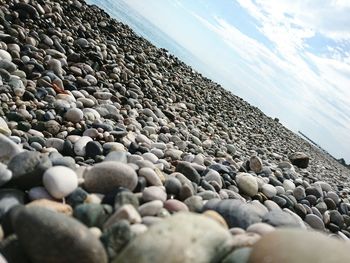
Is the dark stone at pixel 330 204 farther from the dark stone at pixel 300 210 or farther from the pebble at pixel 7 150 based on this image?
the pebble at pixel 7 150

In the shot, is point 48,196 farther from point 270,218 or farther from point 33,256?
point 270,218

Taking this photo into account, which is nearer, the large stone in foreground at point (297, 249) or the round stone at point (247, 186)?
the large stone in foreground at point (297, 249)

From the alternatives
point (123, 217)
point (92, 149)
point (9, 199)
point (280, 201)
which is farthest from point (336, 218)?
point (9, 199)

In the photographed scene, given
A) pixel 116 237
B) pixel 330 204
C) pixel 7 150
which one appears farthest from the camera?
pixel 330 204

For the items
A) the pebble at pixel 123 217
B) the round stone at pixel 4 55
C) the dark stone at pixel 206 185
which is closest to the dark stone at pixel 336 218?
the dark stone at pixel 206 185

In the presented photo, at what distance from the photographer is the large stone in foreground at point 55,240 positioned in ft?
5.87

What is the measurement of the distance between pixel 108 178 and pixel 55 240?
862 mm

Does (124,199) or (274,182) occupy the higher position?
(274,182)

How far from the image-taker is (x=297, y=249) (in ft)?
5.60

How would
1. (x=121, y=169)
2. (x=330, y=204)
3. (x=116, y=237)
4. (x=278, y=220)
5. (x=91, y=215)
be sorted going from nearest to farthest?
(x=116, y=237), (x=91, y=215), (x=278, y=220), (x=121, y=169), (x=330, y=204)

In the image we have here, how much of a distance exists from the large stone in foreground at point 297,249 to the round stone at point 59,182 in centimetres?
121

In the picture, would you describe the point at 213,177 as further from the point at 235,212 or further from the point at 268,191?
the point at 235,212

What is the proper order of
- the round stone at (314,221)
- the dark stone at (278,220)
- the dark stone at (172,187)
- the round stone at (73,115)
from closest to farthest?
1. the dark stone at (278,220)
2. the dark stone at (172,187)
3. the round stone at (314,221)
4. the round stone at (73,115)

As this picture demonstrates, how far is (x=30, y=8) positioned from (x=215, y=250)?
20.8ft
